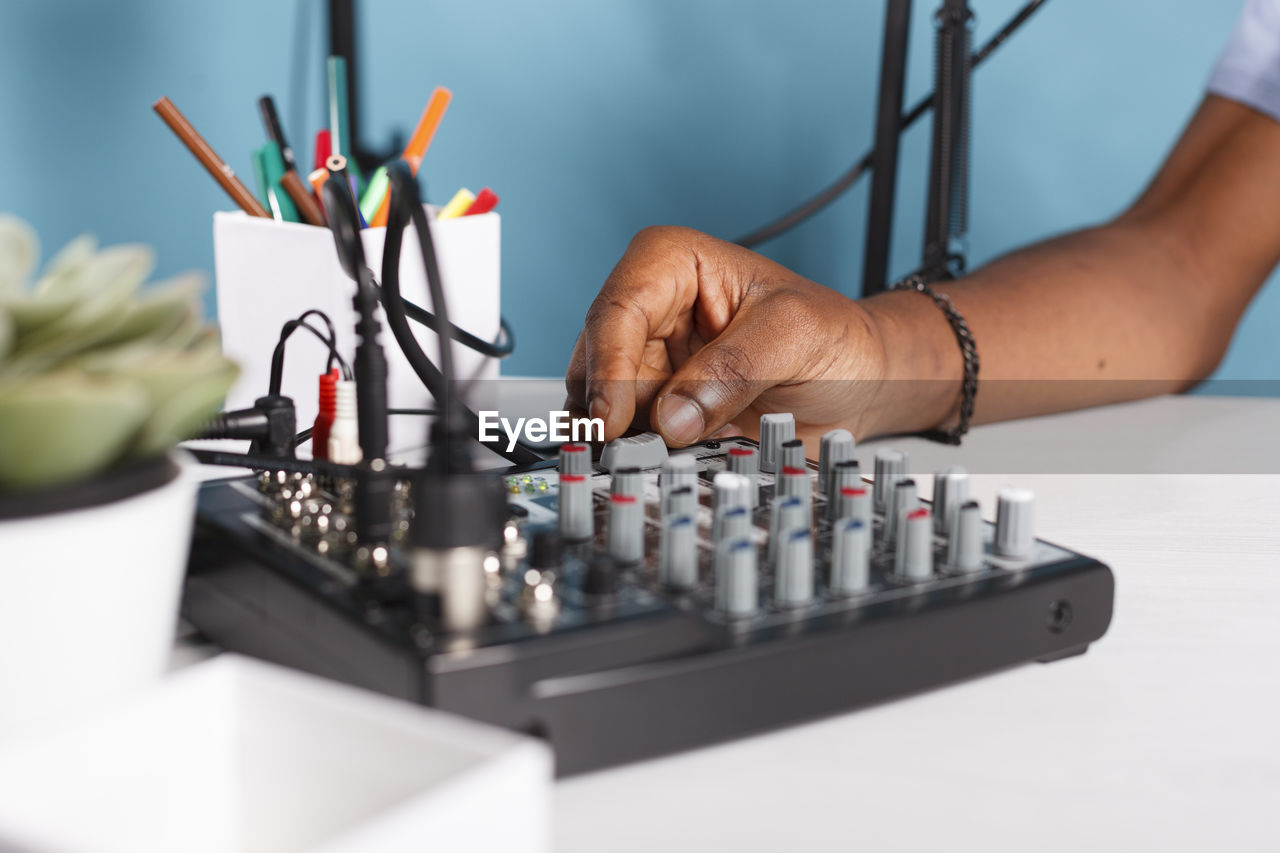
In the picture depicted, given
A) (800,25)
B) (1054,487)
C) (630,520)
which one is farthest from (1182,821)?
(800,25)

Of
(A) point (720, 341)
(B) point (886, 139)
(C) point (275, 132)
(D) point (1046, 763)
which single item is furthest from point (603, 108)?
(D) point (1046, 763)

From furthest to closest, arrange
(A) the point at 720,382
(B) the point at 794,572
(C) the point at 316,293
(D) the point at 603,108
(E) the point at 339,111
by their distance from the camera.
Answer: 1. (D) the point at 603,108
2. (E) the point at 339,111
3. (C) the point at 316,293
4. (A) the point at 720,382
5. (B) the point at 794,572

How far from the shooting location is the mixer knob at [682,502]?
443mm

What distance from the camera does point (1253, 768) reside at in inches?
14.6

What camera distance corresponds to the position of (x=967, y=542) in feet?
1.43

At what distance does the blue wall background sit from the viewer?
1566 mm

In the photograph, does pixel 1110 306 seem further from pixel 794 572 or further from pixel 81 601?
pixel 81 601

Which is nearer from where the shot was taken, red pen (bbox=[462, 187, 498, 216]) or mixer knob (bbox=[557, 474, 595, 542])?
mixer knob (bbox=[557, 474, 595, 542])

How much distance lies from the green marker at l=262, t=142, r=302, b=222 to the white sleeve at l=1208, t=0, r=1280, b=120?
2.96 ft

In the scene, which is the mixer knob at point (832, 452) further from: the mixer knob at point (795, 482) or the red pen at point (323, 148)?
the red pen at point (323, 148)

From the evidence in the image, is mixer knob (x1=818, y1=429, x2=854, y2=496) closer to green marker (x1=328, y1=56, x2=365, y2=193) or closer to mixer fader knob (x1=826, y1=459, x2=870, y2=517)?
mixer fader knob (x1=826, y1=459, x2=870, y2=517)

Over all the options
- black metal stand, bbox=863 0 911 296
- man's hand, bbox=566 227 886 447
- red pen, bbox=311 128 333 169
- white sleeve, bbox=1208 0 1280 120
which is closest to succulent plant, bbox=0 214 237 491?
man's hand, bbox=566 227 886 447

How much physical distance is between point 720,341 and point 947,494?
0.91 feet

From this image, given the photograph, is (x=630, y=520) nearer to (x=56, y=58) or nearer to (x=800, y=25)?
(x=800, y=25)
